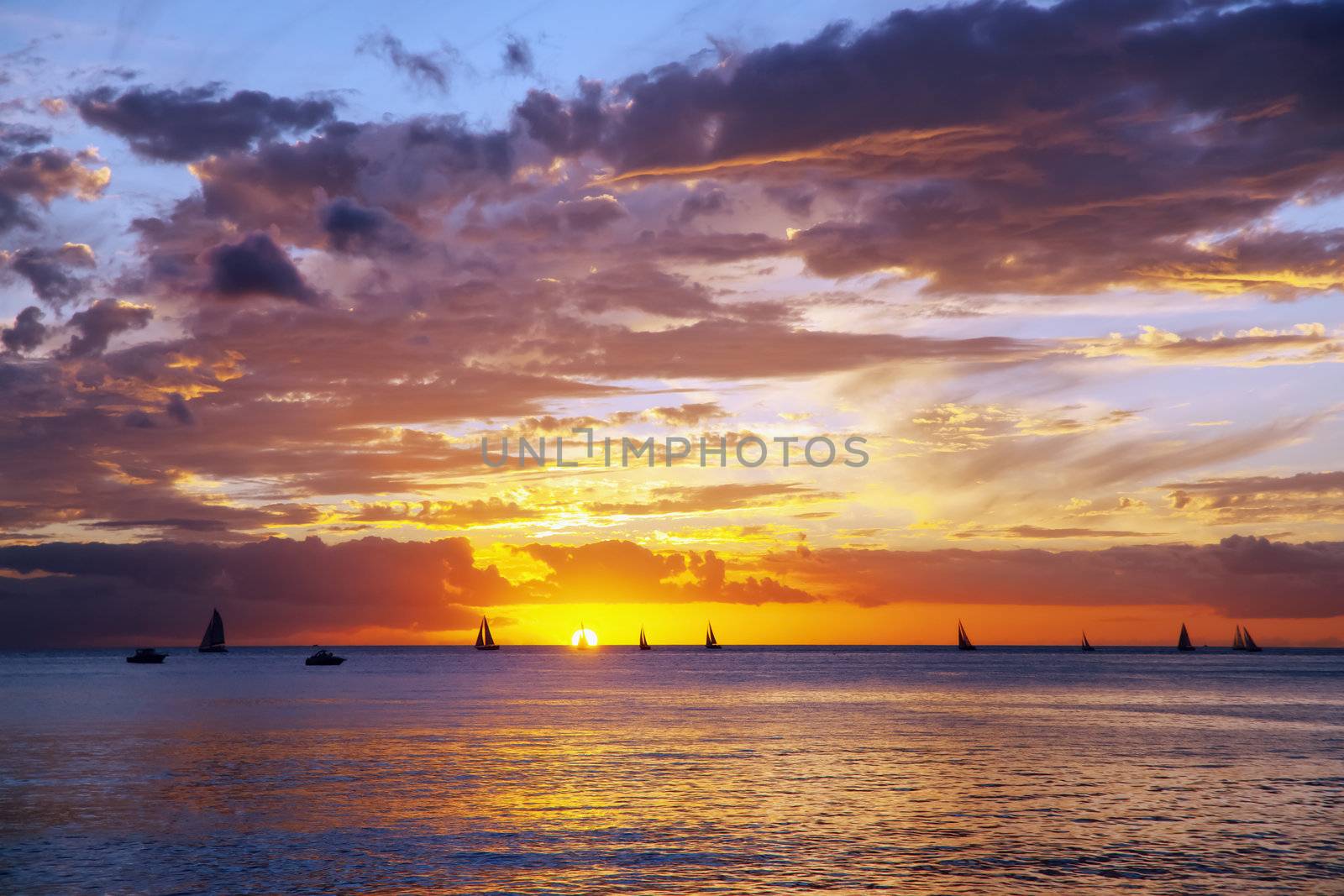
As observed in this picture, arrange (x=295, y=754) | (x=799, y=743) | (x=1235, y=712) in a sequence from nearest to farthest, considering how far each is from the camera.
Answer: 1. (x=295, y=754)
2. (x=799, y=743)
3. (x=1235, y=712)

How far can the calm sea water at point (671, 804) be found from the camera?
3744cm

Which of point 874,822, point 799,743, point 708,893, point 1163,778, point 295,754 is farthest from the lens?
point 799,743

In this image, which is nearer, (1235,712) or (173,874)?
(173,874)

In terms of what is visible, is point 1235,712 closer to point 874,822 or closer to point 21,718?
point 874,822

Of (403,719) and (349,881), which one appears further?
(403,719)

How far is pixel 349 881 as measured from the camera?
36.5 m

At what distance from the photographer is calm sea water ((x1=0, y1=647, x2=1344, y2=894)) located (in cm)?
3744

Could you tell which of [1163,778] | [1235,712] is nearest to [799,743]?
[1163,778]

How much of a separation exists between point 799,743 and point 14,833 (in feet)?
163

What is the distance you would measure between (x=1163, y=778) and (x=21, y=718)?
3749 inches

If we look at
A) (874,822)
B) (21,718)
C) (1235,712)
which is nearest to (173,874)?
(874,822)

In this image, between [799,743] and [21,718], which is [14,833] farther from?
[21,718]

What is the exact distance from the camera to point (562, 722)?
101438 millimetres

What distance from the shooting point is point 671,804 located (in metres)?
51.3
